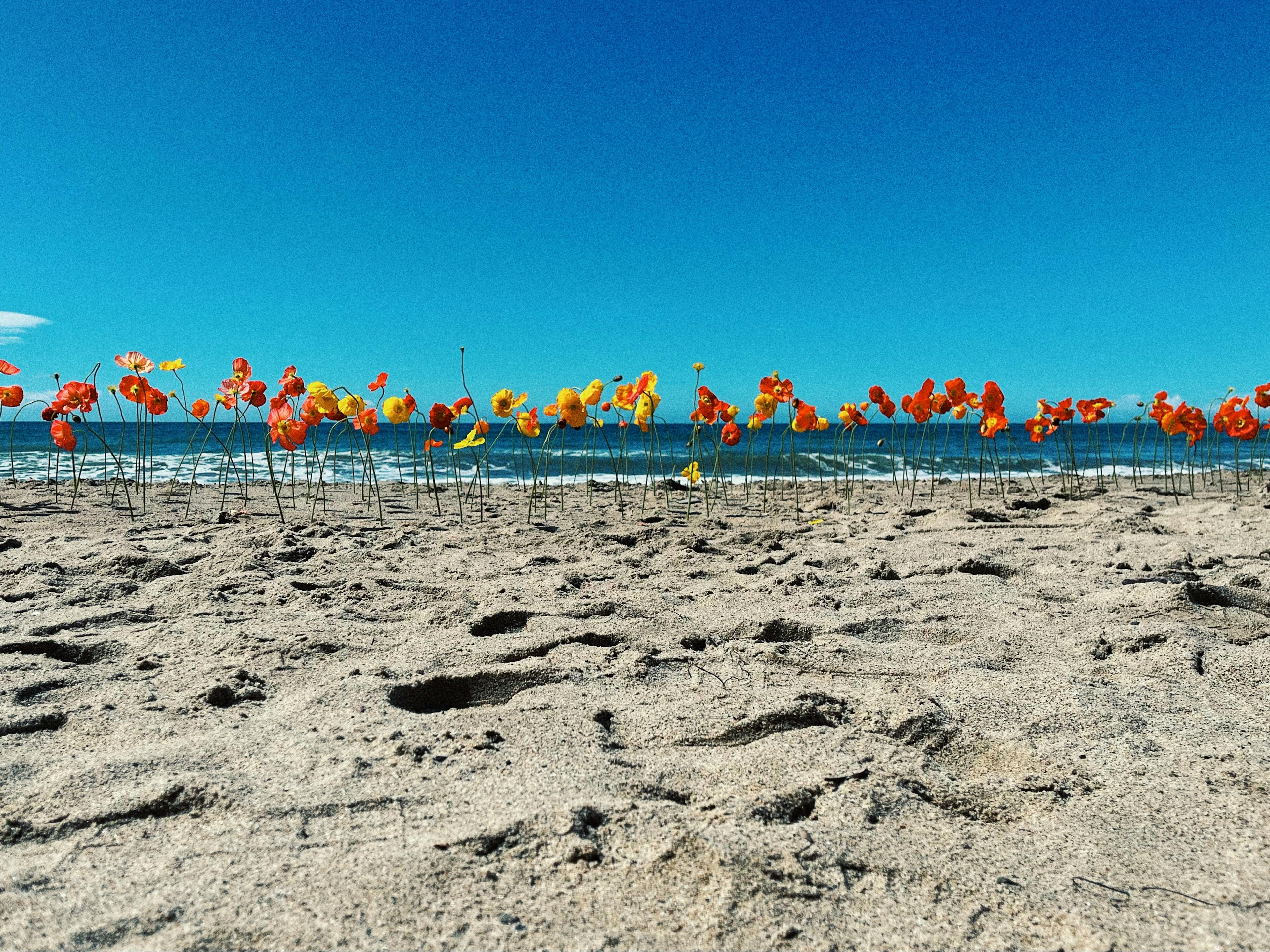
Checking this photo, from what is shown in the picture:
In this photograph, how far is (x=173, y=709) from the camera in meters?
1.59

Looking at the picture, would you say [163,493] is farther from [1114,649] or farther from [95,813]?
[1114,649]

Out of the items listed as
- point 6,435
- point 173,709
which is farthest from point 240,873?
point 6,435

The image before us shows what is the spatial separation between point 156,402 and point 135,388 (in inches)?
7.7

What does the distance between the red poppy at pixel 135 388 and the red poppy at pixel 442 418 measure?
6.53 feet

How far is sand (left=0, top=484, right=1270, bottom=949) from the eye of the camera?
97cm

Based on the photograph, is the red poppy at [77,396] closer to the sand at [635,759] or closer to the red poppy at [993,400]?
the sand at [635,759]

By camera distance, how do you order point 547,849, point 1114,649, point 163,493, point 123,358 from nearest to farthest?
point 547,849 → point 1114,649 → point 123,358 → point 163,493

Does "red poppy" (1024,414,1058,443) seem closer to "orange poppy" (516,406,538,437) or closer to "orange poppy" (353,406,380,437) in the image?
"orange poppy" (516,406,538,437)

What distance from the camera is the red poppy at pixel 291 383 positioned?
17.1ft

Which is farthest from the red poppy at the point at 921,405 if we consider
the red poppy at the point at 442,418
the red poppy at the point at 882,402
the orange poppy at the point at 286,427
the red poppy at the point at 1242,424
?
the orange poppy at the point at 286,427

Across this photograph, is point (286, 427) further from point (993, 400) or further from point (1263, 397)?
point (1263, 397)

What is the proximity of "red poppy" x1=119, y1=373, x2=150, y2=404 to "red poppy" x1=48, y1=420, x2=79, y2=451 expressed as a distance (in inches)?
19.3

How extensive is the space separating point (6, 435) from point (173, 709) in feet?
109

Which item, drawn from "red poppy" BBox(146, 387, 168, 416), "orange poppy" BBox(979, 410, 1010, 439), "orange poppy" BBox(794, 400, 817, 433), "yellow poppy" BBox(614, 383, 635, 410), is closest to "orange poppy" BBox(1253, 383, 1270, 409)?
"orange poppy" BBox(979, 410, 1010, 439)
